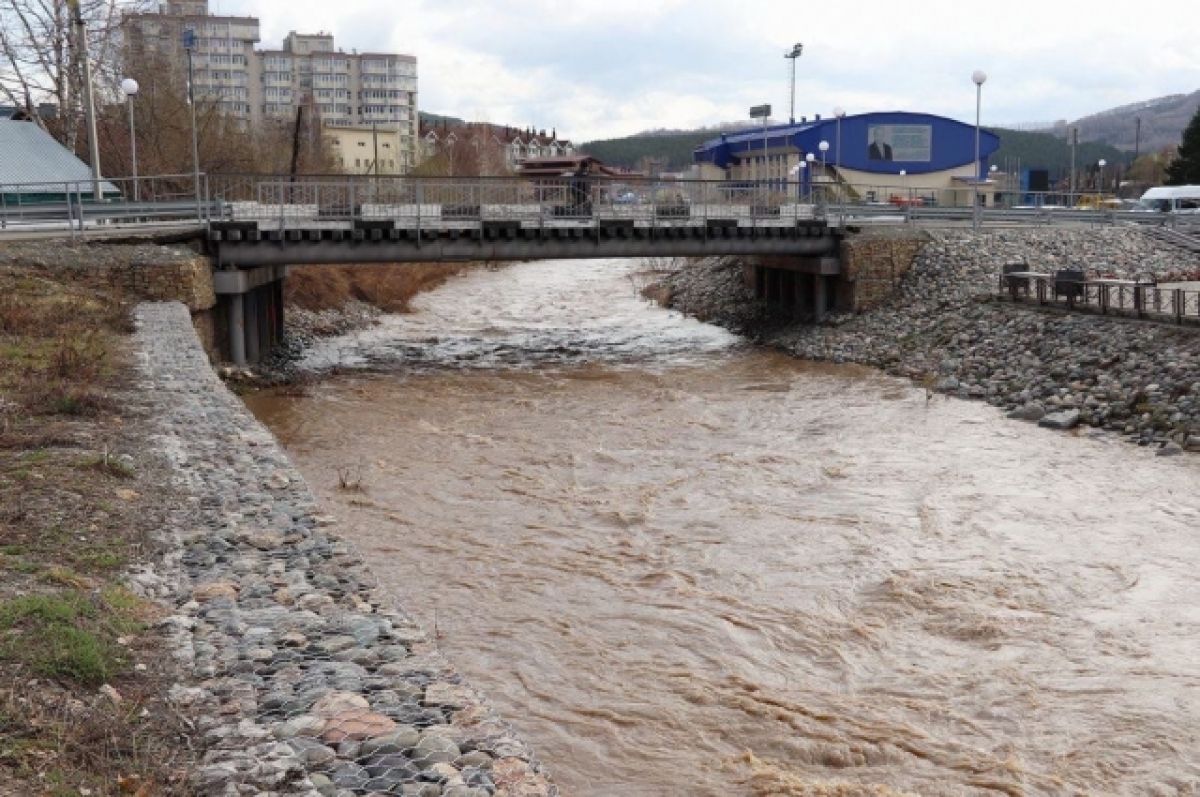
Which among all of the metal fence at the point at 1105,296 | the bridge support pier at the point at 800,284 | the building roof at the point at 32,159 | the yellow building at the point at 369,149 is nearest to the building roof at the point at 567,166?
the yellow building at the point at 369,149

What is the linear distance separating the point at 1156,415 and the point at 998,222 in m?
20.2

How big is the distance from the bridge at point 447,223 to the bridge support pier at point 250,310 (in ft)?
0.14

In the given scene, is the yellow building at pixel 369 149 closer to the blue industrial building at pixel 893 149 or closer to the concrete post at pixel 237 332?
the blue industrial building at pixel 893 149

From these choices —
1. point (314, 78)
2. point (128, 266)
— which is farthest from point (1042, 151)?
point (128, 266)

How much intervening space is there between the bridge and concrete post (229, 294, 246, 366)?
3 cm

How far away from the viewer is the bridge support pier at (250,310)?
2808 cm

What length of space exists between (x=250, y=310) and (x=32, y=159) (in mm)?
13426

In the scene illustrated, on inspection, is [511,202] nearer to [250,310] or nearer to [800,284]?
[250,310]

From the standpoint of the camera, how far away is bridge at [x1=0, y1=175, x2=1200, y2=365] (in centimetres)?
2905

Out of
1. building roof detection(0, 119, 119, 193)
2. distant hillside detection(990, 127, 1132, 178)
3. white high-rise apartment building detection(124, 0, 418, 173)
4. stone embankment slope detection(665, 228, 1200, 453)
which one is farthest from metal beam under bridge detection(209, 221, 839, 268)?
distant hillside detection(990, 127, 1132, 178)

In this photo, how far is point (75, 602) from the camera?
7.18 m

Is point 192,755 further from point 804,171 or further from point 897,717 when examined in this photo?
point 804,171

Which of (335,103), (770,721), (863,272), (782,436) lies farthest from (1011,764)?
(335,103)

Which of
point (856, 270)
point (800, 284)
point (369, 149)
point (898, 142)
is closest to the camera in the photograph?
point (856, 270)
